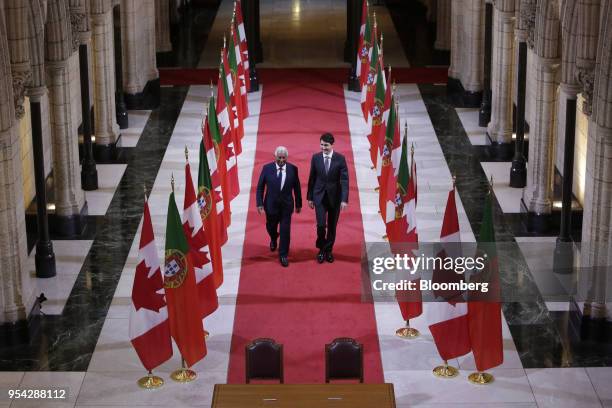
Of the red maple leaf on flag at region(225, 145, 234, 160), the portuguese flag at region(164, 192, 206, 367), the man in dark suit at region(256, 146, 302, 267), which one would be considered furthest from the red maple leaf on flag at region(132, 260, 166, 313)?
the red maple leaf on flag at region(225, 145, 234, 160)

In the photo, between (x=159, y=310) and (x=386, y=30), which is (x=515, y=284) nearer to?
(x=159, y=310)

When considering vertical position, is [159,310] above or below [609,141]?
below

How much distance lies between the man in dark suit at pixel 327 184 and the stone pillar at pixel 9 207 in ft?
14.0

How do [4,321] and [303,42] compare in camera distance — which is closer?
[4,321]

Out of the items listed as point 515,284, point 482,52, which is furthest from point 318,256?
point 482,52

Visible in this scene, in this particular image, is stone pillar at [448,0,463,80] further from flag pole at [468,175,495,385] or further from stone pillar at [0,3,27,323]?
stone pillar at [0,3,27,323]

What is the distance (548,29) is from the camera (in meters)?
19.0

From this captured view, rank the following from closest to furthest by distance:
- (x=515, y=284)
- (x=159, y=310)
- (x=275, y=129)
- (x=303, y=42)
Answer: (x=159, y=310) → (x=515, y=284) → (x=275, y=129) → (x=303, y=42)

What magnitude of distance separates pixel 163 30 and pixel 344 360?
20.3 meters

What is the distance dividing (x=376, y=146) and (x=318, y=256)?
429 centimetres

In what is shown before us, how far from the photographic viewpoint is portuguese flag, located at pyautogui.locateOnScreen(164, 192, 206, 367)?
578 inches

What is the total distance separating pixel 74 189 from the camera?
19766 millimetres

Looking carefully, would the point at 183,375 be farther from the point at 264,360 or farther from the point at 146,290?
the point at 264,360

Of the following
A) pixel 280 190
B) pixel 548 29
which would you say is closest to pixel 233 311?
pixel 280 190
